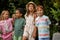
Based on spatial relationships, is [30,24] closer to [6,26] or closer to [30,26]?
[30,26]

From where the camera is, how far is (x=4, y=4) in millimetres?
12727

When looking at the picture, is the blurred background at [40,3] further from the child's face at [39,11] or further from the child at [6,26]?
the child at [6,26]

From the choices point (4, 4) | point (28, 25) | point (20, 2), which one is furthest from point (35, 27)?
point (4, 4)

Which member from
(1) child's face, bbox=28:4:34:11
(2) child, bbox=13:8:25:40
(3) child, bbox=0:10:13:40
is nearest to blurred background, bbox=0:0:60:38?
(1) child's face, bbox=28:4:34:11

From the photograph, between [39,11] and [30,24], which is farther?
[30,24]

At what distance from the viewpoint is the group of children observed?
28.7ft

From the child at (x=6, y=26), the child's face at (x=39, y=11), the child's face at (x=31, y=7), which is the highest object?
the child's face at (x=31, y=7)

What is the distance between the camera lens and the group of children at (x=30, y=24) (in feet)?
28.7

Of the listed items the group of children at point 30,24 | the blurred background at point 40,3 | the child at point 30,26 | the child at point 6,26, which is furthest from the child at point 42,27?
the child at point 6,26

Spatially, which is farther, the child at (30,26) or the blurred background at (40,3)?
the blurred background at (40,3)

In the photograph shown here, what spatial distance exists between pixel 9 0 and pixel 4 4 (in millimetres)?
461

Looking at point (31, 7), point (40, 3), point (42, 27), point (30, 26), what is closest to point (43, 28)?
point (42, 27)

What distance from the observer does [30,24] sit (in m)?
9.09

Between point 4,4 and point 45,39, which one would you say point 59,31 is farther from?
point 4,4
